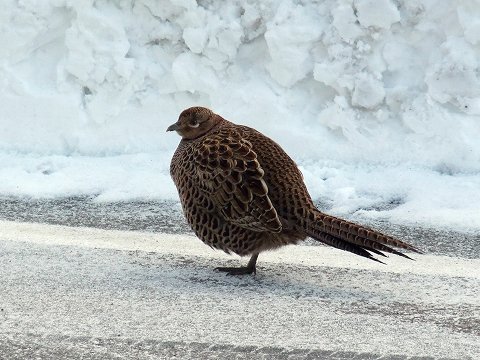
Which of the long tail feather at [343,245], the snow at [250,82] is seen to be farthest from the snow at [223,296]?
the snow at [250,82]

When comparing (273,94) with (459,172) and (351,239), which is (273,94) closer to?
(459,172)

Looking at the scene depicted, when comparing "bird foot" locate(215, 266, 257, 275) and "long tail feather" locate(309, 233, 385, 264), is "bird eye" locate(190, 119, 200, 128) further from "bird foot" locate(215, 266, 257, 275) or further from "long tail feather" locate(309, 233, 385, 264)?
"long tail feather" locate(309, 233, 385, 264)

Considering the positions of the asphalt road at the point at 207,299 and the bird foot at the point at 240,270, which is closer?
the asphalt road at the point at 207,299

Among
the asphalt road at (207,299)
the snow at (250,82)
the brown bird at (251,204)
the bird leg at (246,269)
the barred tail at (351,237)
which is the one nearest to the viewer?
the asphalt road at (207,299)

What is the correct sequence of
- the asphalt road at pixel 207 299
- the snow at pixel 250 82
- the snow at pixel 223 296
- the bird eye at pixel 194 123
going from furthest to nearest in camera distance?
1. the snow at pixel 250 82
2. the bird eye at pixel 194 123
3. the snow at pixel 223 296
4. the asphalt road at pixel 207 299

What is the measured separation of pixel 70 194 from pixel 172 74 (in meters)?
1.55

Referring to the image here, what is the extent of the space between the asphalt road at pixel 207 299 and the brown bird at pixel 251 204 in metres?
0.23

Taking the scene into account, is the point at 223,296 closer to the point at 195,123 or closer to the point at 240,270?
the point at 240,270

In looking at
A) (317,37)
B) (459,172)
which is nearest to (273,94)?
(317,37)

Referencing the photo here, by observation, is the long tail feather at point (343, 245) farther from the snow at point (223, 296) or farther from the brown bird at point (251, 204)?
the snow at point (223, 296)

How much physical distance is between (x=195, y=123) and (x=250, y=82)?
2441 millimetres

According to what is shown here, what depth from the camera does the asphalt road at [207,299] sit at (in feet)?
13.8

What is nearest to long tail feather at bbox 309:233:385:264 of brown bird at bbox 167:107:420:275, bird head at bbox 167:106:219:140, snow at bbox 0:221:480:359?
brown bird at bbox 167:107:420:275

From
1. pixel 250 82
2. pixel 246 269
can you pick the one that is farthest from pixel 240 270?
pixel 250 82
